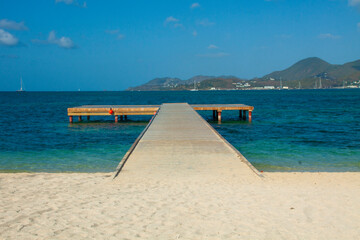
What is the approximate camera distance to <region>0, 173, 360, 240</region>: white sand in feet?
18.2

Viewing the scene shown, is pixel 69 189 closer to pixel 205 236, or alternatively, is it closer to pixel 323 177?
pixel 205 236

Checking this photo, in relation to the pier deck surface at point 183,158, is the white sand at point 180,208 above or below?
below

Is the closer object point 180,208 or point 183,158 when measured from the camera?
point 180,208

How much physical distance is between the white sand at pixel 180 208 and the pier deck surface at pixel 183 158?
389 millimetres

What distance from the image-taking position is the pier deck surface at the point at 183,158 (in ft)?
29.3

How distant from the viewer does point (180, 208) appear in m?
6.60

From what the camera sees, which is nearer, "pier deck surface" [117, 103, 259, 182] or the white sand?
the white sand

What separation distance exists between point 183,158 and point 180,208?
3.74m

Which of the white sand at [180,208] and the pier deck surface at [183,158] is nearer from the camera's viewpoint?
the white sand at [180,208]

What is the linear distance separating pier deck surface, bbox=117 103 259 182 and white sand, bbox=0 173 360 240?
0.39 m

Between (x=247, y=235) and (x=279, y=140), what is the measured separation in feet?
45.5

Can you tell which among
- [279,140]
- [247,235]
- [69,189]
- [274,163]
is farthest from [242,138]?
[247,235]

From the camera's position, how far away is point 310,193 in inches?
306

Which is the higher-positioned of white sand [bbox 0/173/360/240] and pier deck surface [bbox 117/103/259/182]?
pier deck surface [bbox 117/103/259/182]
